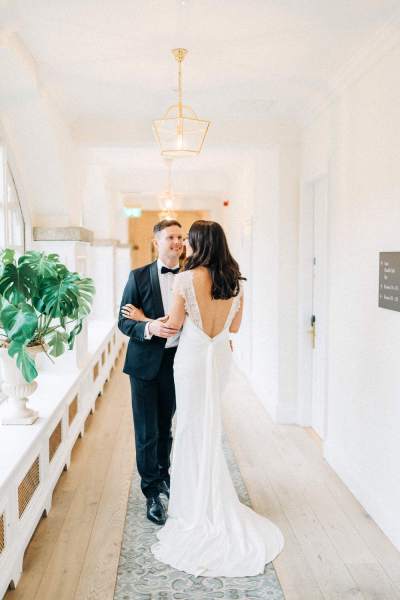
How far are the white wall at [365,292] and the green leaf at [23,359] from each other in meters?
1.85

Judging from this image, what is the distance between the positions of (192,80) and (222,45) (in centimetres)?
68

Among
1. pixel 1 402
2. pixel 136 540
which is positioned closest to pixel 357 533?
pixel 136 540

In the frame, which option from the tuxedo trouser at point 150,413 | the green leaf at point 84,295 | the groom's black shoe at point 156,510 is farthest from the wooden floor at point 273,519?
the green leaf at point 84,295

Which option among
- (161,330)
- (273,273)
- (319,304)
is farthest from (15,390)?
(273,273)

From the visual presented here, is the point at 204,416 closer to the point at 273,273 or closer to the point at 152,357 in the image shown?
the point at 152,357

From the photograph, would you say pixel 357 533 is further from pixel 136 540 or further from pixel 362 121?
pixel 362 121

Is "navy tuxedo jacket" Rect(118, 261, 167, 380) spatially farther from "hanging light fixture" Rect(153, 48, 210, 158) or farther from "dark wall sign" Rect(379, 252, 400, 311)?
"dark wall sign" Rect(379, 252, 400, 311)

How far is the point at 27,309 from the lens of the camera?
2.73m

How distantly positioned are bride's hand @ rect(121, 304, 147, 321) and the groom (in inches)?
0.5

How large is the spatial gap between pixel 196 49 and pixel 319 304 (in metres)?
2.39

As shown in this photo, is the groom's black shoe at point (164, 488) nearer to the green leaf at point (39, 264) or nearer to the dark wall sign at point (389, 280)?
the green leaf at point (39, 264)

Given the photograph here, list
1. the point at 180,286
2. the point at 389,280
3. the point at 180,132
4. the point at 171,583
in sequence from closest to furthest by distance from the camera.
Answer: the point at 171,583 → the point at 180,286 → the point at 389,280 → the point at 180,132

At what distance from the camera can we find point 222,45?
3.33 metres

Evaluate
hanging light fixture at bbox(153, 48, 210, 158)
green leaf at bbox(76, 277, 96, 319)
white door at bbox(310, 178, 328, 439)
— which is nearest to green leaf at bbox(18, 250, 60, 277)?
green leaf at bbox(76, 277, 96, 319)
